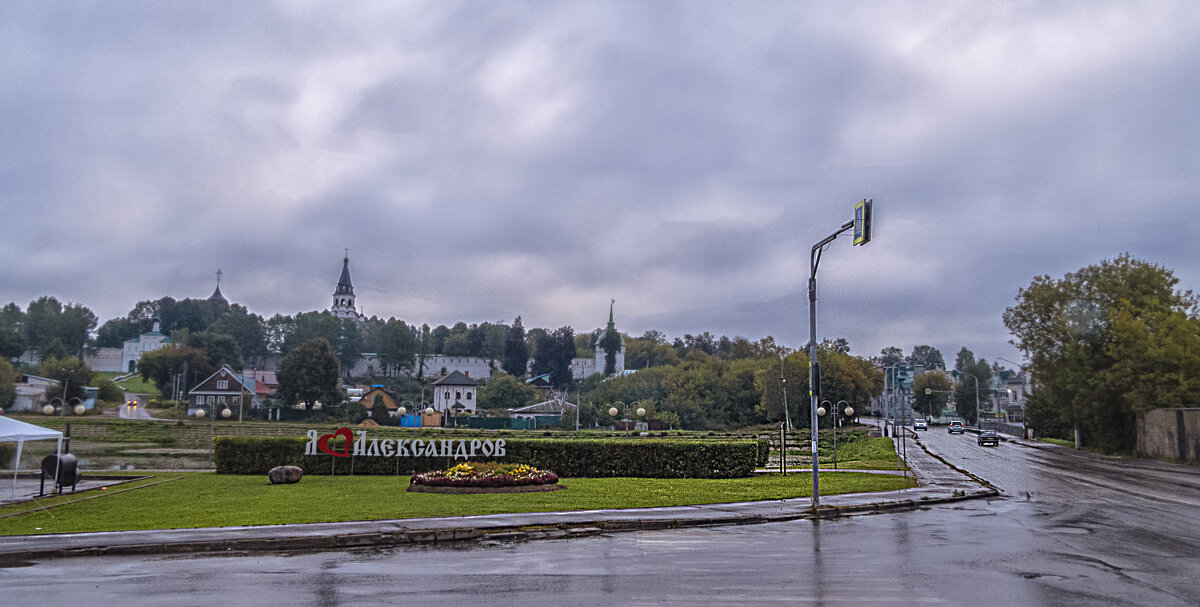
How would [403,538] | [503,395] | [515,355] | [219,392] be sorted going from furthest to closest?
[515,355] < [503,395] < [219,392] < [403,538]

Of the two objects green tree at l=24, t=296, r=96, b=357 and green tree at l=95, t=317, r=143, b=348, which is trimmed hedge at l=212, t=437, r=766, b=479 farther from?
green tree at l=95, t=317, r=143, b=348

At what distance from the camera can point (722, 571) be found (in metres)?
11.7

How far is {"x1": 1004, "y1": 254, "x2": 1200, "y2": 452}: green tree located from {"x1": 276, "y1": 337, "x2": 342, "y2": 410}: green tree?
278 feet

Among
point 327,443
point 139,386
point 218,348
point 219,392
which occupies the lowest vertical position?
point 327,443

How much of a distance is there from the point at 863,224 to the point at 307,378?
326 ft

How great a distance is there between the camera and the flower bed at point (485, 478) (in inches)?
963

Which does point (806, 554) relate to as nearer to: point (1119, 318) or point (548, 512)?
point (548, 512)

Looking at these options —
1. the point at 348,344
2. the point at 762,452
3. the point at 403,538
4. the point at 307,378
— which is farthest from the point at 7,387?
the point at 348,344

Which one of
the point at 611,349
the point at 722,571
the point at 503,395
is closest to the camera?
the point at 722,571

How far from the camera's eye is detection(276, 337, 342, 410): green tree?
10362 cm

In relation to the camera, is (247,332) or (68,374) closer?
(68,374)

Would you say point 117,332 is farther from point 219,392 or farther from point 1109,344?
point 1109,344

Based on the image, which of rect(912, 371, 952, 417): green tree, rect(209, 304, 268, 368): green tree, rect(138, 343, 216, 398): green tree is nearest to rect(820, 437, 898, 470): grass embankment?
rect(138, 343, 216, 398): green tree

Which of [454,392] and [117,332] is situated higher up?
[117,332]
